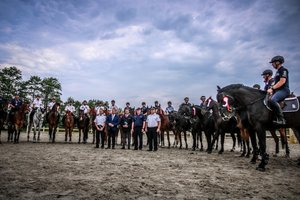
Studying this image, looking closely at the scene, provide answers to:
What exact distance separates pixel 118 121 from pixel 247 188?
32.5ft

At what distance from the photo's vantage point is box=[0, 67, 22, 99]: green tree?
5098 cm

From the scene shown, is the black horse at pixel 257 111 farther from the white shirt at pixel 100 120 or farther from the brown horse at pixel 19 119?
the brown horse at pixel 19 119

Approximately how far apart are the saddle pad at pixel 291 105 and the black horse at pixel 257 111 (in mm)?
148

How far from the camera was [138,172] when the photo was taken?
6.18 m

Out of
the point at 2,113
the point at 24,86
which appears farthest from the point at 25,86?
the point at 2,113

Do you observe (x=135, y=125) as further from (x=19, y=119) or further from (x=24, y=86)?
(x=24, y=86)

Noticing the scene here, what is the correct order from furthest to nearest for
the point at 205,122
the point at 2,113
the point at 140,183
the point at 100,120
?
the point at 2,113
the point at 100,120
the point at 205,122
the point at 140,183

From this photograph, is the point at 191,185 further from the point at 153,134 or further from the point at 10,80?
the point at 10,80

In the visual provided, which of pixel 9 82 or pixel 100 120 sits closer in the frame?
pixel 100 120

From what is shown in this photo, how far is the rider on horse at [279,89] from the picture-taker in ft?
23.7

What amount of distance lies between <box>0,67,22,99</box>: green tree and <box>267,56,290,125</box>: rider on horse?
5579 cm

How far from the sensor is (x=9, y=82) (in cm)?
5275

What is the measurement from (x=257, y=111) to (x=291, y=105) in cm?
128

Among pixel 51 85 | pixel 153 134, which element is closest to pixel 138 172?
pixel 153 134
